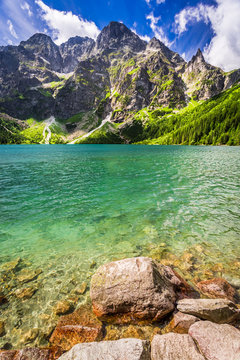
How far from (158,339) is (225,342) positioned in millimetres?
1987

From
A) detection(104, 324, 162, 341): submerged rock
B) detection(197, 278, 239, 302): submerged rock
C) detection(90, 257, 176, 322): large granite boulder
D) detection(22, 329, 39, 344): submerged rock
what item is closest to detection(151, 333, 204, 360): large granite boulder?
detection(104, 324, 162, 341): submerged rock

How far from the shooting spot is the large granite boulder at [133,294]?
6859 mm

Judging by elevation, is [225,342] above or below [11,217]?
above

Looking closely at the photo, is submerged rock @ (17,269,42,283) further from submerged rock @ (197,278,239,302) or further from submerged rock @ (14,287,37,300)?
submerged rock @ (197,278,239,302)

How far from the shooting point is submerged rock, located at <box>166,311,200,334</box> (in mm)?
6273

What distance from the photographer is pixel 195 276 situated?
30.7 ft

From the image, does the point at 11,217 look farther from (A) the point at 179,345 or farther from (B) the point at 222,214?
(B) the point at 222,214

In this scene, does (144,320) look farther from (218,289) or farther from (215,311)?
(218,289)

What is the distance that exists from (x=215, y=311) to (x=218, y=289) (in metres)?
2.31

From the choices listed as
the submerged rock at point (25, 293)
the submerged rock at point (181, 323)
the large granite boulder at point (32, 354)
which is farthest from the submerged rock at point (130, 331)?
the submerged rock at point (25, 293)

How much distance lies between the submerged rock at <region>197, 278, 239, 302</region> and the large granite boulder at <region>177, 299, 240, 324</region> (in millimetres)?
1477

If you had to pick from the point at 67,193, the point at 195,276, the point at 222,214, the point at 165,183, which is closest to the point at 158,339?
the point at 195,276

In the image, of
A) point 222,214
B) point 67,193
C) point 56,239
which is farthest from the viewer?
point 67,193

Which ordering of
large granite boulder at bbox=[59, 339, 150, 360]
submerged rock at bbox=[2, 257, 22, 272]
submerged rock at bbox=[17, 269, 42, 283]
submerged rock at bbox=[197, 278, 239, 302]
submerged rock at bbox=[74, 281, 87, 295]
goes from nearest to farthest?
large granite boulder at bbox=[59, 339, 150, 360] → submerged rock at bbox=[197, 278, 239, 302] → submerged rock at bbox=[74, 281, 87, 295] → submerged rock at bbox=[17, 269, 42, 283] → submerged rock at bbox=[2, 257, 22, 272]
